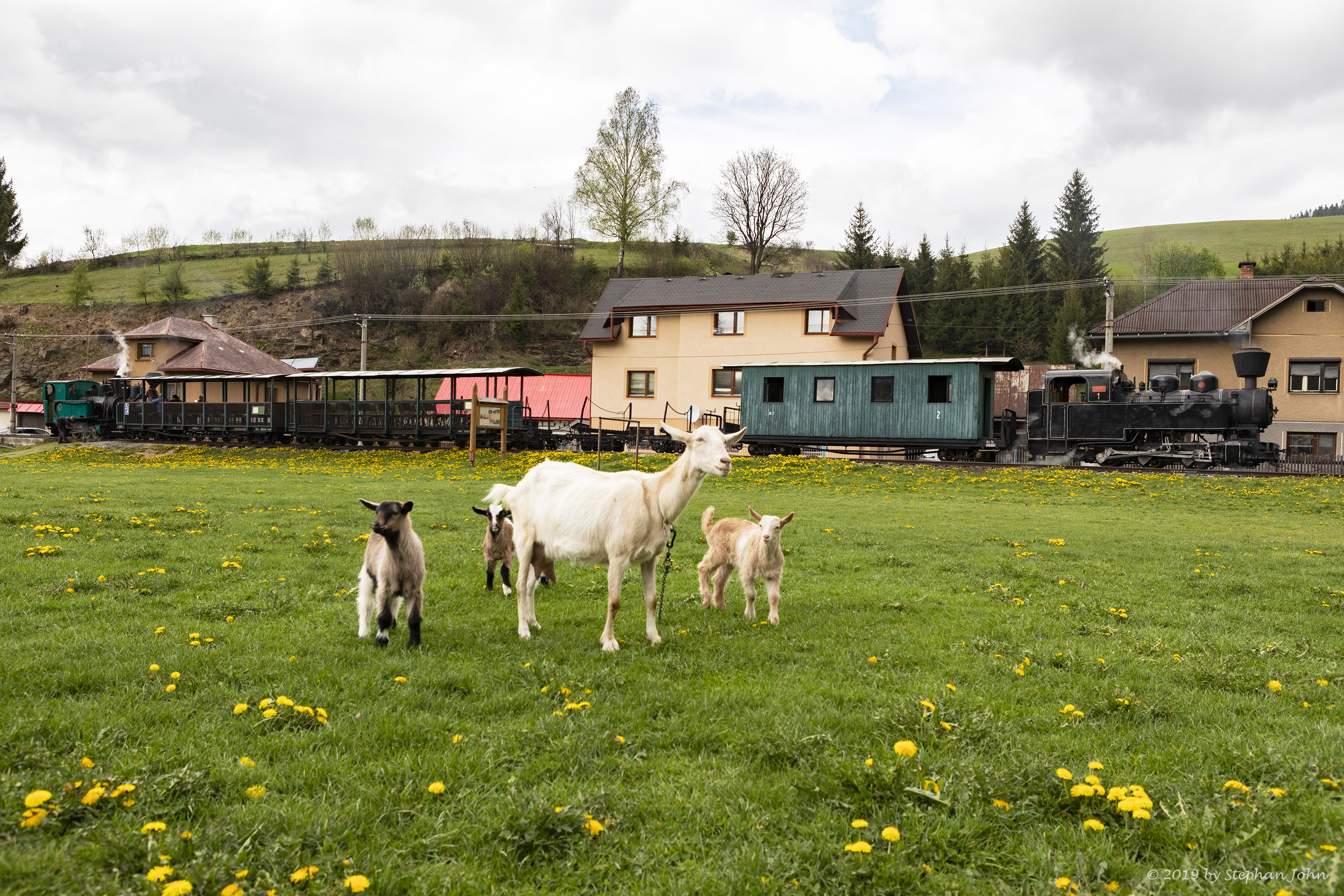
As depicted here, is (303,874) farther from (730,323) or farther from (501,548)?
(730,323)

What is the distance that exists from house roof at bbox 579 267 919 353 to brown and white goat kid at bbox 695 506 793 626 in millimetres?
32042

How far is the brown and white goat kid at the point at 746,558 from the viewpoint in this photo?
24.2 ft

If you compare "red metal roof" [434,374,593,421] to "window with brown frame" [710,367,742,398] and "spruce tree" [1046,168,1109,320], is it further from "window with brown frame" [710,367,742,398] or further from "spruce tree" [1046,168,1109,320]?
A: "spruce tree" [1046,168,1109,320]

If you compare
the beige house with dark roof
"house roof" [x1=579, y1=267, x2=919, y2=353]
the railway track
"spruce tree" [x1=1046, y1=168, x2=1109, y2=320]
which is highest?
"spruce tree" [x1=1046, y1=168, x2=1109, y2=320]

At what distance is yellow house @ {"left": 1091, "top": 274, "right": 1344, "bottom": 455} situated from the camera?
35.2 meters

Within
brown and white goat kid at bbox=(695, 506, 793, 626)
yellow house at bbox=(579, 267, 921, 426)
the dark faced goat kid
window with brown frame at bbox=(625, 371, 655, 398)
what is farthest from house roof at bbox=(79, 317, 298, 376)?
brown and white goat kid at bbox=(695, 506, 793, 626)

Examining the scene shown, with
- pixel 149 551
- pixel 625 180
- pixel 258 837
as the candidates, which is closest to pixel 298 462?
pixel 149 551

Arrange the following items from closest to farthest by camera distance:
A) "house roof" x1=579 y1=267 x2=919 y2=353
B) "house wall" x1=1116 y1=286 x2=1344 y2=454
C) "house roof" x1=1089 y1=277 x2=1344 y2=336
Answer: "house wall" x1=1116 y1=286 x2=1344 y2=454, "house roof" x1=1089 y1=277 x2=1344 y2=336, "house roof" x1=579 y1=267 x2=919 y2=353

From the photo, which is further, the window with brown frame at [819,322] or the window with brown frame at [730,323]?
the window with brown frame at [730,323]

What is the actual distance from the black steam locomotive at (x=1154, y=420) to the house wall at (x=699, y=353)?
Answer: 38.8 feet

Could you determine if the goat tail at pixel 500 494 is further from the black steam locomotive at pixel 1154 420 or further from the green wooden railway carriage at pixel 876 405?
the black steam locomotive at pixel 1154 420

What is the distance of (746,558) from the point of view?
7578 mm

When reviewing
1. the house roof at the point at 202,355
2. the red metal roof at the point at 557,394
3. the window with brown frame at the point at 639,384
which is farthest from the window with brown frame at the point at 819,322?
the house roof at the point at 202,355

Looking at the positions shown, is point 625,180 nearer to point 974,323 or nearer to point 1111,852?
point 974,323
